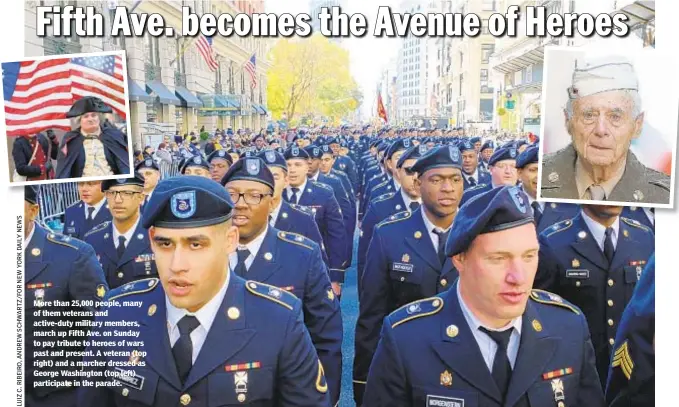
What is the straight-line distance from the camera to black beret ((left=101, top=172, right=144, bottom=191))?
4.68 m

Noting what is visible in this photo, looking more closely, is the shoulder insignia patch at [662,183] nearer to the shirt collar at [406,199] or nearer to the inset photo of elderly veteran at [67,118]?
the shirt collar at [406,199]

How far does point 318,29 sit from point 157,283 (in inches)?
80.0

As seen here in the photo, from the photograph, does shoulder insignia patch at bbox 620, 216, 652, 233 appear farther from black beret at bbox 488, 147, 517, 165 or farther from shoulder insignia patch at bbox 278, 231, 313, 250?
shoulder insignia patch at bbox 278, 231, 313, 250

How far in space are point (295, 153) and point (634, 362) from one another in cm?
430

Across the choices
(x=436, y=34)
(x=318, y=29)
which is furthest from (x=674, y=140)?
(x=318, y=29)

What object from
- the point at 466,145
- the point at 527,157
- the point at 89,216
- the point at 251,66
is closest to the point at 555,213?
the point at 527,157

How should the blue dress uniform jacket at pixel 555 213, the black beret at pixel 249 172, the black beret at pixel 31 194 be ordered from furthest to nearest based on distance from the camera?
the black beret at pixel 249 172 < the blue dress uniform jacket at pixel 555 213 < the black beret at pixel 31 194

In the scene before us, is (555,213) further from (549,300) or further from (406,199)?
(406,199)

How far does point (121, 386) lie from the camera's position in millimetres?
3666

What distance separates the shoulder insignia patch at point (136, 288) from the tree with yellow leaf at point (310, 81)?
1840 mm

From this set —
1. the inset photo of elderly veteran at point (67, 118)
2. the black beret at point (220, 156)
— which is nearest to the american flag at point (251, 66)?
the inset photo of elderly veteran at point (67, 118)

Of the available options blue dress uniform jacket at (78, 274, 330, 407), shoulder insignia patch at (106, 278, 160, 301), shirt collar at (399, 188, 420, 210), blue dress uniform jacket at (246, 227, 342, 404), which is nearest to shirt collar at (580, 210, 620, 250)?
shirt collar at (399, 188, 420, 210)

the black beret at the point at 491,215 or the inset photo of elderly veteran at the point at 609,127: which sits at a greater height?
the inset photo of elderly veteran at the point at 609,127

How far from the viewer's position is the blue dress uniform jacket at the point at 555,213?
4555mm
